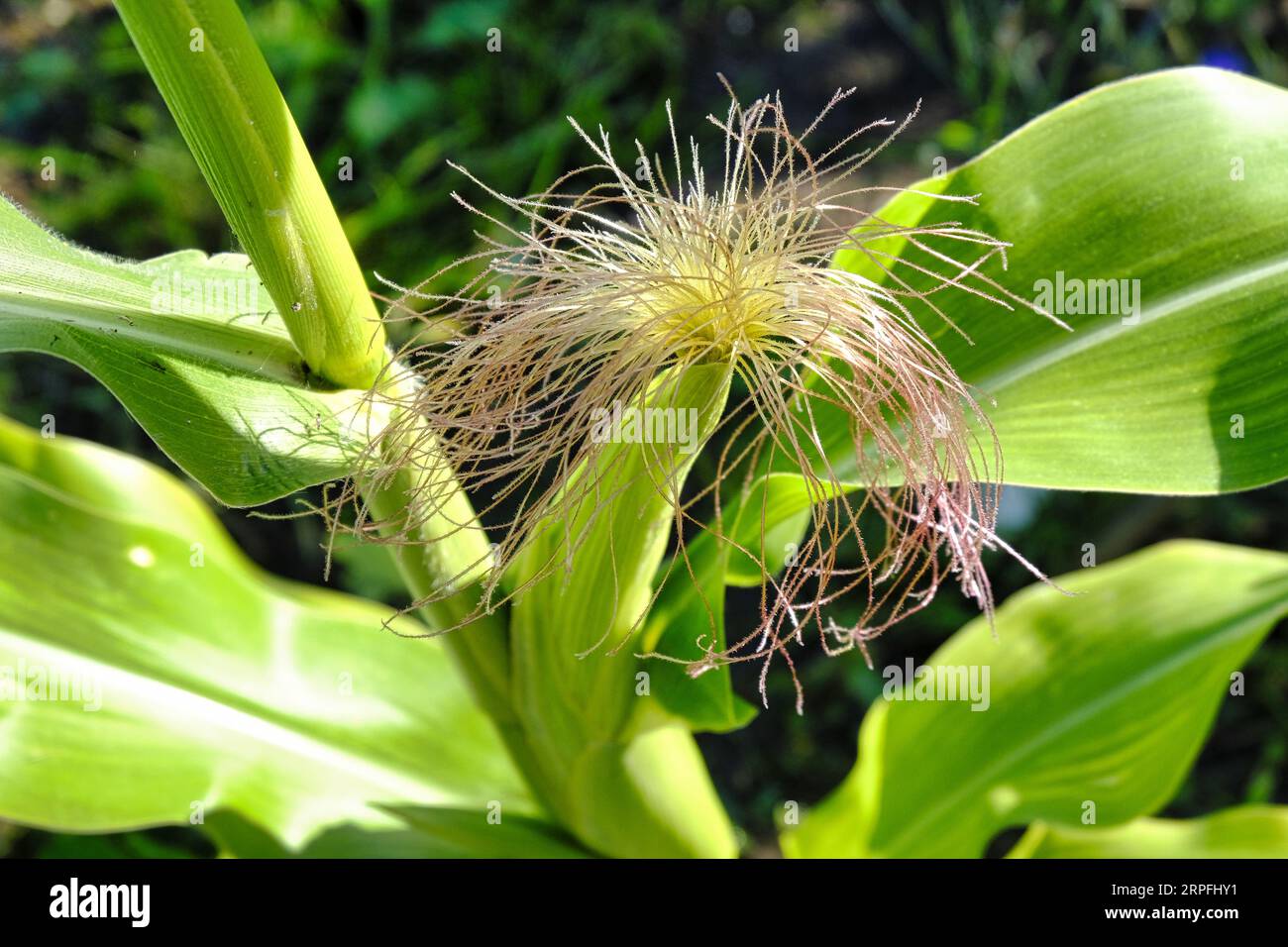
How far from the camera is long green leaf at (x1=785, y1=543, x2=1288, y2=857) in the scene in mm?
1749

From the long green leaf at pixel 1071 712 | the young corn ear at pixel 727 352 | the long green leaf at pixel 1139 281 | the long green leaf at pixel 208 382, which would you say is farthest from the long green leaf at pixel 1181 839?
the long green leaf at pixel 208 382

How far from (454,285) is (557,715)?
2.00 metres

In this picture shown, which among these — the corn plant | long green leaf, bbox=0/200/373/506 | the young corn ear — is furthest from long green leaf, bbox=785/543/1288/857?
long green leaf, bbox=0/200/373/506

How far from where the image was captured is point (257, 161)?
85 cm

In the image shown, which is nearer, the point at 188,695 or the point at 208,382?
the point at 208,382

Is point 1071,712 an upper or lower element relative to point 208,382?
lower

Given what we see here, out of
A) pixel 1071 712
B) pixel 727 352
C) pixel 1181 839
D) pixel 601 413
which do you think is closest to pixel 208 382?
pixel 601 413

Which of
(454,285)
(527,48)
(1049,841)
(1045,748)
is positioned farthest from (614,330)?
(527,48)

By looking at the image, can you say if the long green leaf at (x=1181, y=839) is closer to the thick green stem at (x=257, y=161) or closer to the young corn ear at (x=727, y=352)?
the young corn ear at (x=727, y=352)

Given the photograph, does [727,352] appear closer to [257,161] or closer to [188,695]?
[257,161]

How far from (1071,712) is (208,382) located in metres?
1.45

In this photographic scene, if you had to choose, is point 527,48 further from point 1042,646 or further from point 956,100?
point 1042,646

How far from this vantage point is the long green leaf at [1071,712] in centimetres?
175

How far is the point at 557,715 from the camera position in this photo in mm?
1321
